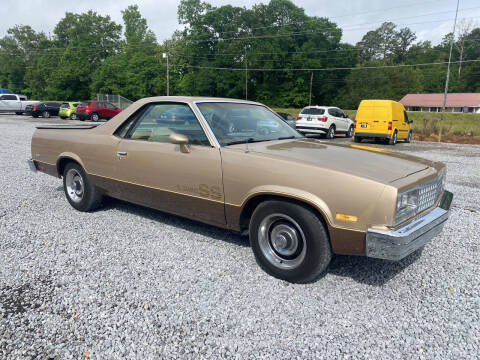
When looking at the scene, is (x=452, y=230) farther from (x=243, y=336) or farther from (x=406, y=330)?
(x=243, y=336)

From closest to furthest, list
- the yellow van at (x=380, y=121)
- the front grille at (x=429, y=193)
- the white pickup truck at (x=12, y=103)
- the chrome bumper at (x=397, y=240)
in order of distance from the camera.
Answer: the chrome bumper at (x=397, y=240) < the front grille at (x=429, y=193) < the yellow van at (x=380, y=121) < the white pickup truck at (x=12, y=103)

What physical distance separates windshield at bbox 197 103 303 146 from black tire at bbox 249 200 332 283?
2.88ft

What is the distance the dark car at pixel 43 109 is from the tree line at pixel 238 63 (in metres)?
28.0

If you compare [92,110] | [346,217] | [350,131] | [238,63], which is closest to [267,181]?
[346,217]

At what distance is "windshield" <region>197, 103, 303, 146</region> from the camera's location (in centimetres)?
361

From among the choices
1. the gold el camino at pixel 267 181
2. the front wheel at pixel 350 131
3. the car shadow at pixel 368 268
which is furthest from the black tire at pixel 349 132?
the car shadow at pixel 368 268

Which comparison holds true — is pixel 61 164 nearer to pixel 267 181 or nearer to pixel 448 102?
pixel 267 181

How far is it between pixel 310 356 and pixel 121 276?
71.0 inches

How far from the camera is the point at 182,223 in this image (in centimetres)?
454

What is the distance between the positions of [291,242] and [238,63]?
6159cm

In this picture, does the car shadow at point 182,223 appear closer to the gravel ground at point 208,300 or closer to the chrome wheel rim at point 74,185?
the gravel ground at point 208,300

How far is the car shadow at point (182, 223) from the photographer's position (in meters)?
4.09

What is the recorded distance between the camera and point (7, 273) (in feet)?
10.5

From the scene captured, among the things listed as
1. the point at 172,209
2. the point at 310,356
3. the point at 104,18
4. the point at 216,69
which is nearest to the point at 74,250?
the point at 172,209
